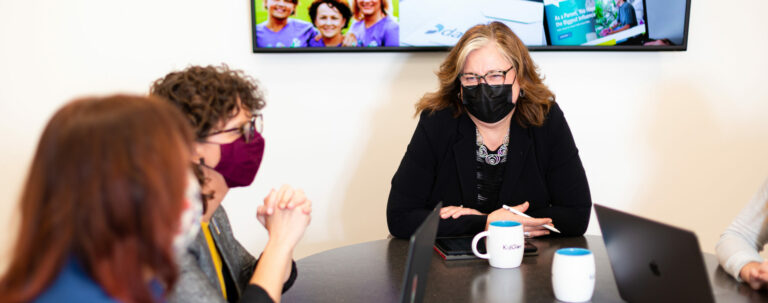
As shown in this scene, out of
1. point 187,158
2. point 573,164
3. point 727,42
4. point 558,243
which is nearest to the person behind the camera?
point 187,158

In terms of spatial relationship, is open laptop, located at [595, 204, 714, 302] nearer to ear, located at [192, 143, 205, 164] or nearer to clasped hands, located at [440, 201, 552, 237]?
clasped hands, located at [440, 201, 552, 237]

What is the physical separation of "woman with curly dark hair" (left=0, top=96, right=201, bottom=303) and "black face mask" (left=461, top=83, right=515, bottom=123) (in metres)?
1.31

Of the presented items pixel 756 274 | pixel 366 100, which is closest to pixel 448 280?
pixel 756 274

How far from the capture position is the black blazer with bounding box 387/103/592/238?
1.92 metres

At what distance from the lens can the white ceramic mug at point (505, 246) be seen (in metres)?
1.39

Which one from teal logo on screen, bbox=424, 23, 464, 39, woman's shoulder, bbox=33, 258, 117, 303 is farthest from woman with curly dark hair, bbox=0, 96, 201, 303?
teal logo on screen, bbox=424, 23, 464, 39

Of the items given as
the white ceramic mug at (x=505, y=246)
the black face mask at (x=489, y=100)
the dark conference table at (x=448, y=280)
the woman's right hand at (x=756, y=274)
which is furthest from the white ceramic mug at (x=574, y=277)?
the black face mask at (x=489, y=100)

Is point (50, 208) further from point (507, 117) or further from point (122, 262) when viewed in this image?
point (507, 117)

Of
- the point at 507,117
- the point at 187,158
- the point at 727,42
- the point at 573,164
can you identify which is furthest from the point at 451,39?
the point at 187,158

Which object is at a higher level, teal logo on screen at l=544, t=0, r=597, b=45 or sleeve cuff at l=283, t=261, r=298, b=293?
teal logo on screen at l=544, t=0, r=597, b=45

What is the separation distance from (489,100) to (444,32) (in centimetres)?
62

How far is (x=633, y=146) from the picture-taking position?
2.66m

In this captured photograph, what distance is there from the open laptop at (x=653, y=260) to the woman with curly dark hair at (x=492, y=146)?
0.69 m

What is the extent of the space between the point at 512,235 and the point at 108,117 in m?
0.94
